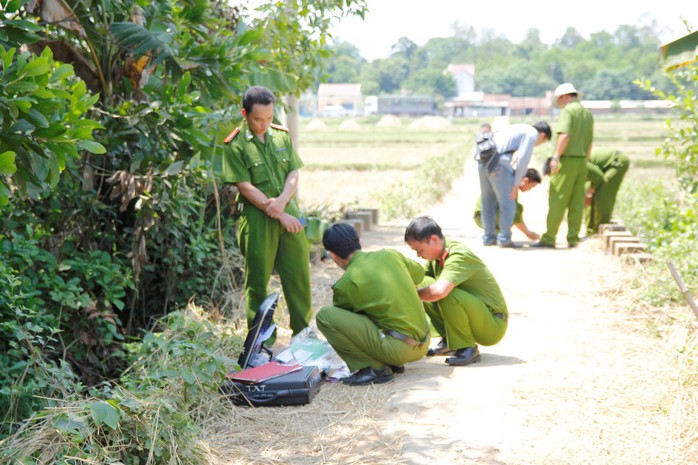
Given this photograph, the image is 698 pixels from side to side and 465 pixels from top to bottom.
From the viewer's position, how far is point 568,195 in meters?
10.4

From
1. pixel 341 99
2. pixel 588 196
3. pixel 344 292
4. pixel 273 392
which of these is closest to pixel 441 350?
pixel 344 292

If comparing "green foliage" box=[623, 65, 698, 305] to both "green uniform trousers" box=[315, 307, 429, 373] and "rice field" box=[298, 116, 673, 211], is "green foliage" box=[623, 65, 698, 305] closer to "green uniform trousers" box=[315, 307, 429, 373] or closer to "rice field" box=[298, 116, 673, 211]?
"rice field" box=[298, 116, 673, 211]

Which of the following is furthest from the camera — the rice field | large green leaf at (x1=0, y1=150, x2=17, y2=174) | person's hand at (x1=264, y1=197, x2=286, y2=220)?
the rice field

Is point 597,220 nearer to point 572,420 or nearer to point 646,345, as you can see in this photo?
point 646,345

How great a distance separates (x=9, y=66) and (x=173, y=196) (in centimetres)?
282

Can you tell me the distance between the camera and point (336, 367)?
563 centimetres

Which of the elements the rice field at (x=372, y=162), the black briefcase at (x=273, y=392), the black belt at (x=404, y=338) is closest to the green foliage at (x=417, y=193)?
the rice field at (x=372, y=162)

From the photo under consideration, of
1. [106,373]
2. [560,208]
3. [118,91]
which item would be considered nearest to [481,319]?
[106,373]

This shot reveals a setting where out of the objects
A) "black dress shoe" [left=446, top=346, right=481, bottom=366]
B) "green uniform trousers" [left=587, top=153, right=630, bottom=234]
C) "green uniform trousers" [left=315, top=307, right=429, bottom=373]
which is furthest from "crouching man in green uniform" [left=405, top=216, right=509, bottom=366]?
"green uniform trousers" [left=587, top=153, right=630, bottom=234]

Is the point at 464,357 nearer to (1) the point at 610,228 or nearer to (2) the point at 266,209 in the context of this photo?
(2) the point at 266,209

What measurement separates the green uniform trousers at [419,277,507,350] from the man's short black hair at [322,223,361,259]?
79 centimetres

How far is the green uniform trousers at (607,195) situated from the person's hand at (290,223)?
6372mm

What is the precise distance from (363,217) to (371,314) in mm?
6454

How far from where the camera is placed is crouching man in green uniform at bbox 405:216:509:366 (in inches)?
219
